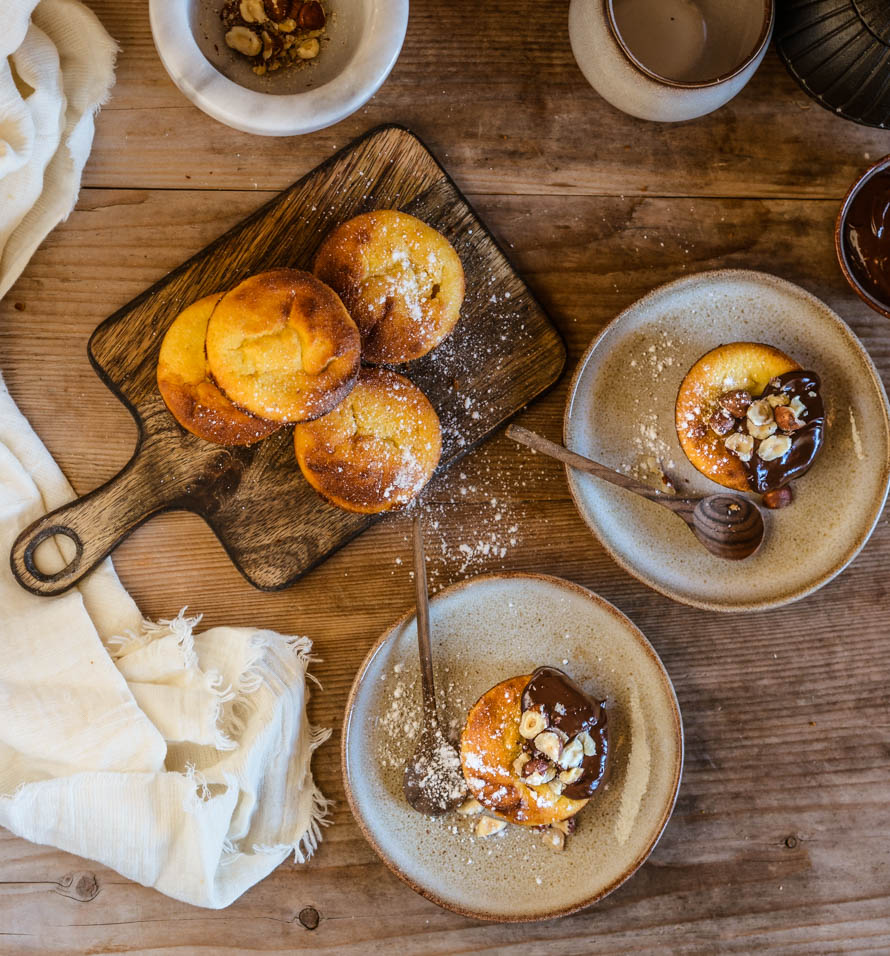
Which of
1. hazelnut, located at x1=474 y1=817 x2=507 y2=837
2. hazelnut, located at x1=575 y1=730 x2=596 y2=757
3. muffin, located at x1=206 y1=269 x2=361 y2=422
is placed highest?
muffin, located at x1=206 y1=269 x2=361 y2=422

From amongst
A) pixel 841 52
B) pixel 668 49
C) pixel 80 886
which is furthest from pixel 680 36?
pixel 80 886

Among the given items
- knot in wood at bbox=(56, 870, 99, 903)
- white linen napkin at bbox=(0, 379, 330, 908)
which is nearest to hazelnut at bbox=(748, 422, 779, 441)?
white linen napkin at bbox=(0, 379, 330, 908)

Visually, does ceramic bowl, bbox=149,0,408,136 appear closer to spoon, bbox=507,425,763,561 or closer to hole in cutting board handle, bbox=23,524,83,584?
spoon, bbox=507,425,763,561

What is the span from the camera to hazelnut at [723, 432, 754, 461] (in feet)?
4.44

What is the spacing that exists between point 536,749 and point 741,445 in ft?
1.98

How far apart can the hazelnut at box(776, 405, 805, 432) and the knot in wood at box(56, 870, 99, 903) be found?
1.45 metres

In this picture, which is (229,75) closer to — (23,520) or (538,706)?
(23,520)

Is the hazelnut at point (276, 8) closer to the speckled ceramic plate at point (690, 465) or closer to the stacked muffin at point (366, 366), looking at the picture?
the stacked muffin at point (366, 366)

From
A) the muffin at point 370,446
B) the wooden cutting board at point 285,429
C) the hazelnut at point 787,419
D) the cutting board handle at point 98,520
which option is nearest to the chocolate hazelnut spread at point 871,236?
the hazelnut at point 787,419

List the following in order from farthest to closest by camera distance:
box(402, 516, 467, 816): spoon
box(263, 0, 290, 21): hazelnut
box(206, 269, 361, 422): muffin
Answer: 1. box(402, 516, 467, 816): spoon
2. box(263, 0, 290, 21): hazelnut
3. box(206, 269, 361, 422): muffin

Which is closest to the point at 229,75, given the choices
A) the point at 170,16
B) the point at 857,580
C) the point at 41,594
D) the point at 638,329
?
the point at 170,16

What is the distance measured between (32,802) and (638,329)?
4.32ft

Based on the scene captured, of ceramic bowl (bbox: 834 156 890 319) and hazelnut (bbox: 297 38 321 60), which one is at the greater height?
hazelnut (bbox: 297 38 321 60)

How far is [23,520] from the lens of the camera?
55.7 inches
